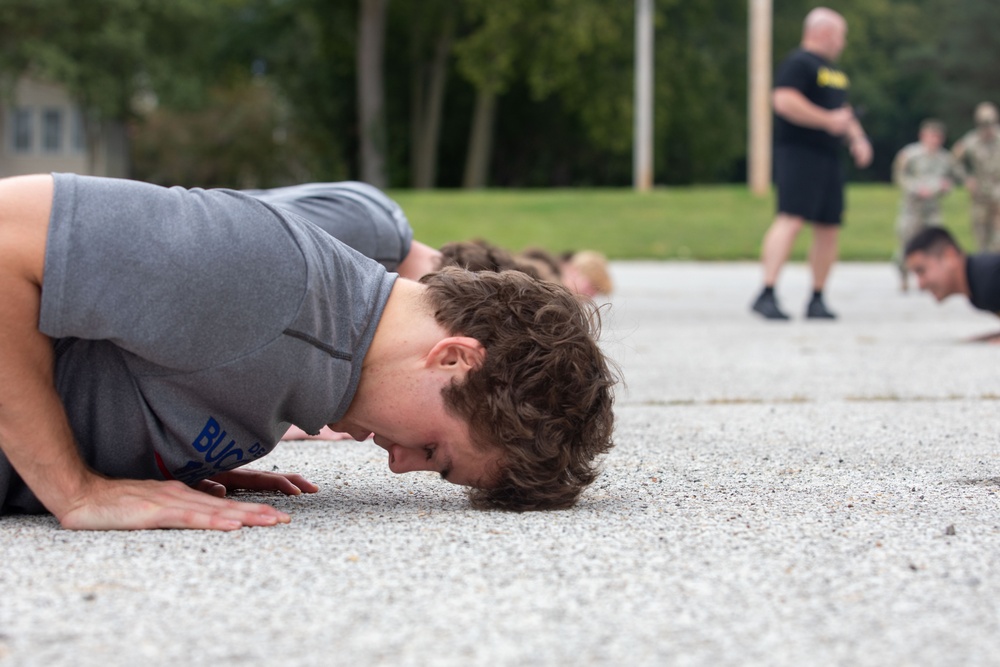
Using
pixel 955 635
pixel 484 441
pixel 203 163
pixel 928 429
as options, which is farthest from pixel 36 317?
pixel 203 163

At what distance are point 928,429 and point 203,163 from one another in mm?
37004

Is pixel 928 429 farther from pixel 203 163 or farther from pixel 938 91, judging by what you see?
pixel 938 91

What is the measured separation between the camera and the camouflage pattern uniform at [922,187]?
13016 millimetres

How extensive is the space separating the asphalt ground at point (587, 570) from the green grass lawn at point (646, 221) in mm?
14845

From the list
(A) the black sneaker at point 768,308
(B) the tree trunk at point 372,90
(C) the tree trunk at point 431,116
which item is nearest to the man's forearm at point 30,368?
(A) the black sneaker at point 768,308

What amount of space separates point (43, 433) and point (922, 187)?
1189cm

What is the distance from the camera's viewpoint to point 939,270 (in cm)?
765

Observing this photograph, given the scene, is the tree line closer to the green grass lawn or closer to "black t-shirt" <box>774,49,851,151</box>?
the green grass lawn

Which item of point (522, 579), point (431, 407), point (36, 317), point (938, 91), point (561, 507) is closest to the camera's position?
point (522, 579)

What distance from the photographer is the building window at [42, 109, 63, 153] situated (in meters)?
45.6

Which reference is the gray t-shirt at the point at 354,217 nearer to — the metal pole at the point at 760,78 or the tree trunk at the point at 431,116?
the metal pole at the point at 760,78

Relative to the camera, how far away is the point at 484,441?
258cm

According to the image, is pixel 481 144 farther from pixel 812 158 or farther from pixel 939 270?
pixel 939 270

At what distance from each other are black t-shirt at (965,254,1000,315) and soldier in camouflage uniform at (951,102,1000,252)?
6582 millimetres
